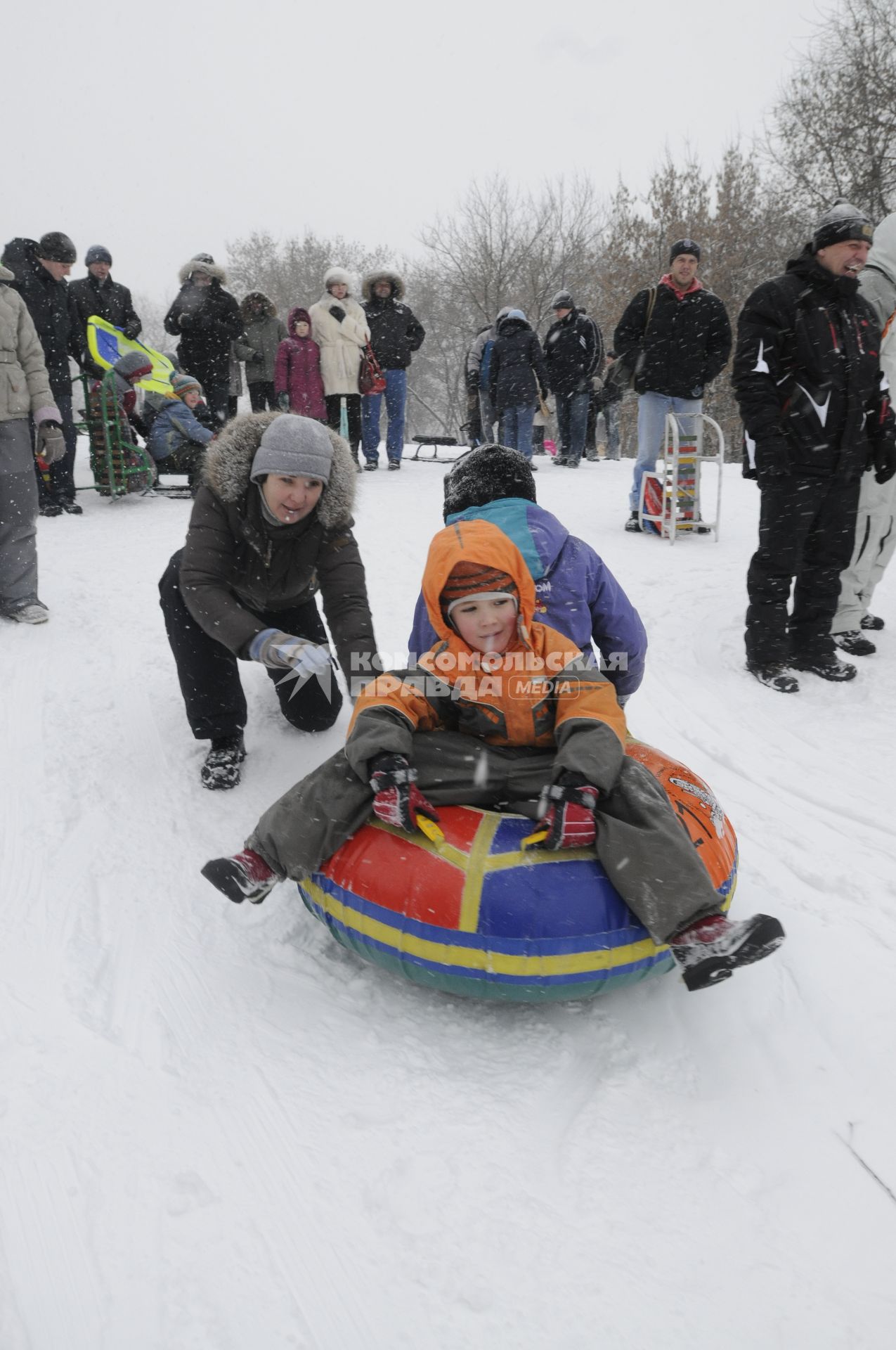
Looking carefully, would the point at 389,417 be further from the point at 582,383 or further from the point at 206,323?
the point at 206,323

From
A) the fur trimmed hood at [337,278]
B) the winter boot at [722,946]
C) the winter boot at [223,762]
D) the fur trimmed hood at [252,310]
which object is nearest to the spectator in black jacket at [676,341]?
the fur trimmed hood at [337,278]

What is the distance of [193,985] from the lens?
210cm

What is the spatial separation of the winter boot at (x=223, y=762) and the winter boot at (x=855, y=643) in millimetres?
3107

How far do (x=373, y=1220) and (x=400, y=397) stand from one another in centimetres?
865

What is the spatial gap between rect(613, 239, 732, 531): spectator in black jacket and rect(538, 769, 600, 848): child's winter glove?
16.1 ft

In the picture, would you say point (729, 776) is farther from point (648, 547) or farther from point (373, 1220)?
point (648, 547)

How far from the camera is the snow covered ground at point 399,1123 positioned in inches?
54.0

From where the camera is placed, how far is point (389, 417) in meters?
9.55

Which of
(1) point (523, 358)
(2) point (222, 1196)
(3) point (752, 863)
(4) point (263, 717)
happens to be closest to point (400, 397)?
(1) point (523, 358)

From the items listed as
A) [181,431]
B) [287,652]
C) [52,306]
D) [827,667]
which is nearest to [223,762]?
[287,652]

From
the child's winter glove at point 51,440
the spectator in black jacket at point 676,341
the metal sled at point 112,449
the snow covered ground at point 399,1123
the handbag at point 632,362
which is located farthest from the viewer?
the metal sled at point 112,449

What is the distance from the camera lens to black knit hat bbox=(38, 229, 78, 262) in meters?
5.84

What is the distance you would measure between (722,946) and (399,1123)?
753 mm

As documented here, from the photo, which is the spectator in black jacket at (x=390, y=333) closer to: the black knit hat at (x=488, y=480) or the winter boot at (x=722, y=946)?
the black knit hat at (x=488, y=480)
